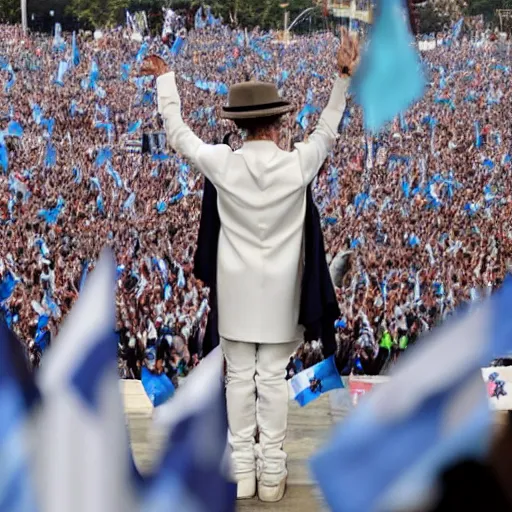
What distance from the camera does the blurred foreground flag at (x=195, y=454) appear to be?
1.99ft

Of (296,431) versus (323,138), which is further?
(296,431)

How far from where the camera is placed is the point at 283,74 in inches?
148

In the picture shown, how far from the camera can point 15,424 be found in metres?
0.63

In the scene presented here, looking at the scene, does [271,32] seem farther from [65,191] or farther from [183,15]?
[65,191]

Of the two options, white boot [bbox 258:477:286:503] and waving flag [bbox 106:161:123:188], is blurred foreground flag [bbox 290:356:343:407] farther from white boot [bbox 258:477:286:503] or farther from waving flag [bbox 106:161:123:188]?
waving flag [bbox 106:161:123:188]

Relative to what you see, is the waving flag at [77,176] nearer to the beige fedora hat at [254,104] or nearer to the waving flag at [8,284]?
the waving flag at [8,284]

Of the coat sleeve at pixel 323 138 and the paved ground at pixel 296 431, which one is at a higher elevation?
the coat sleeve at pixel 323 138

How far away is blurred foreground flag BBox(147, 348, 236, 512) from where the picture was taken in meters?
0.61

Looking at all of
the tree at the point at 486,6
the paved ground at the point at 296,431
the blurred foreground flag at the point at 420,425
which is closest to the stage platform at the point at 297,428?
the paved ground at the point at 296,431

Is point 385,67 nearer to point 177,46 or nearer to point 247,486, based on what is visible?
point 247,486

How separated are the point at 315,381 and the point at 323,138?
1.27m

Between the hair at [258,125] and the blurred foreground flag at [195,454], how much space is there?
5.47ft

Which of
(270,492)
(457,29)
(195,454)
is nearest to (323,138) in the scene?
(270,492)

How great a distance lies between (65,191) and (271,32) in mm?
988
